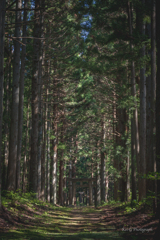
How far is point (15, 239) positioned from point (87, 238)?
1771 millimetres

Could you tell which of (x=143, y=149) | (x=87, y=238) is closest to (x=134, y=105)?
(x=143, y=149)

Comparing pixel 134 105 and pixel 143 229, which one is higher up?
pixel 134 105

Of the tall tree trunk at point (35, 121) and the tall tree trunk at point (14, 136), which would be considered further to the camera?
the tall tree trunk at point (35, 121)

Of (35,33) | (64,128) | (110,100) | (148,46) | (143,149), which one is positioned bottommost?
(143,149)

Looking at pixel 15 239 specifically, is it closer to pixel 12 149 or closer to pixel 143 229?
pixel 143 229

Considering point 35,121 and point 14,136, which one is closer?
point 14,136

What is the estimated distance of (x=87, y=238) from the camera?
588 centimetres

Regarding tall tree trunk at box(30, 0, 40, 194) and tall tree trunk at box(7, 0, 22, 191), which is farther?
tall tree trunk at box(30, 0, 40, 194)

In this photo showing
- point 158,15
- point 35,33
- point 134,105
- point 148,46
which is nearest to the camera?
point 158,15

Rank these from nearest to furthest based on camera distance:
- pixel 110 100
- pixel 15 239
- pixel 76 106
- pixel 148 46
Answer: pixel 15 239, pixel 148 46, pixel 110 100, pixel 76 106

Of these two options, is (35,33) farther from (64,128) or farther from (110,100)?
(64,128)

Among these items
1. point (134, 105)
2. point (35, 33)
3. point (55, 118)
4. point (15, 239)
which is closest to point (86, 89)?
point (55, 118)

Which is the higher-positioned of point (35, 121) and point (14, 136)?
point (35, 121)

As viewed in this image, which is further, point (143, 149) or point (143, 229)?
point (143, 149)
